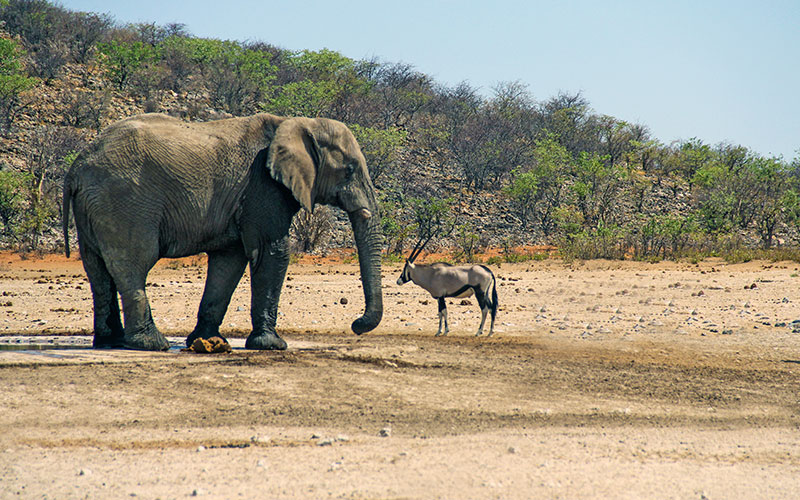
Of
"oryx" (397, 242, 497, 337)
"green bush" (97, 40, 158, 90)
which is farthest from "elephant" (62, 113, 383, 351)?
"green bush" (97, 40, 158, 90)

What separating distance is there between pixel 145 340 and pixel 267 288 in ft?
5.92

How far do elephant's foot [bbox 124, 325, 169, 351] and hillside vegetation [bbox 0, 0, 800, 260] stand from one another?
23033 millimetres

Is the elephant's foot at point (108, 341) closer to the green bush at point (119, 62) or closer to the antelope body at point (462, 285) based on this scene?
the antelope body at point (462, 285)

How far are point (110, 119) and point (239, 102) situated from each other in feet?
30.1

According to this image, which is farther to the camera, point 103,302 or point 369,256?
point 369,256

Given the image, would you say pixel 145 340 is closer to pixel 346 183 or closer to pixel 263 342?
pixel 263 342

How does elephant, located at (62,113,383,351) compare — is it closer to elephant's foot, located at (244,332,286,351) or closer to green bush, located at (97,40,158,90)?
elephant's foot, located at (244,332,286,351)

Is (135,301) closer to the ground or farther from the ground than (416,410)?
farther from the ground

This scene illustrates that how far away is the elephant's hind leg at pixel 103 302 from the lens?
1057cm

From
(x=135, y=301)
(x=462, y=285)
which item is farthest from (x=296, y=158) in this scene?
(x=462, y=285)

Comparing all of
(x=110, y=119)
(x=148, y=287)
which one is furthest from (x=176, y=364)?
(x=110, y=119)

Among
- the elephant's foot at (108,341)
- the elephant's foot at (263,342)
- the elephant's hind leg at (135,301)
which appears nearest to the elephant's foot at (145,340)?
the elephant's hind leg at (135,301)

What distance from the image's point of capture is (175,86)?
161 feet

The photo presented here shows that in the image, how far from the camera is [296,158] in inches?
425
